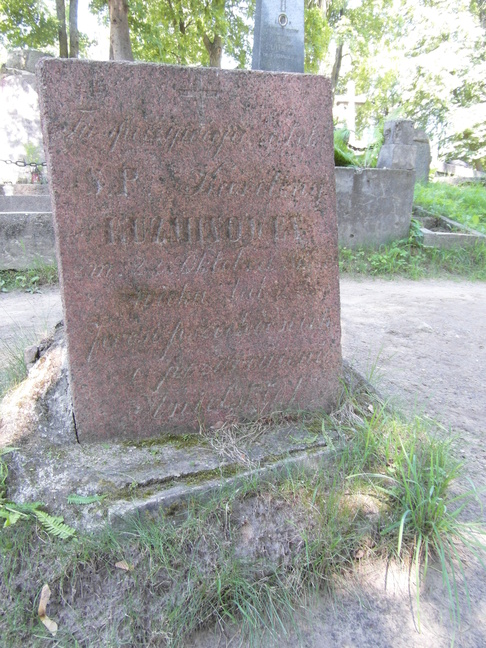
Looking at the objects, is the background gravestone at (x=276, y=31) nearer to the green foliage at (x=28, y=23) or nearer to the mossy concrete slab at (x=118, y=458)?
the mossy concrete slab at (x=118, y=458)

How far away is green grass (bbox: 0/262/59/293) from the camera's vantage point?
5613 millimetres

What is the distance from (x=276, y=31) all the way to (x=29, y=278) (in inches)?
160

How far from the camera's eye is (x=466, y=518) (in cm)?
177

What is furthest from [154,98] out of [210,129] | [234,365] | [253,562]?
[253,562]

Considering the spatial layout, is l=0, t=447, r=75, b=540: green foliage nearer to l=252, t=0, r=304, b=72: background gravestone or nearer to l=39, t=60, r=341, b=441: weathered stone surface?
l=39, t=60, r=341, b=441: weathered stone surface

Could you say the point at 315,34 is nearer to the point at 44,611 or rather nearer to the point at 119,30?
the point at 119,30

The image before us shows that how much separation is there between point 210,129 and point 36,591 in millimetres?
1721

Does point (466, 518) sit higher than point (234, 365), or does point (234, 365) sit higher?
point (234, 365)

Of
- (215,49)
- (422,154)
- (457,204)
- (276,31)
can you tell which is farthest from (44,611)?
(215,49)

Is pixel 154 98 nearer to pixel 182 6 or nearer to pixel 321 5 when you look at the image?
pixel 182 6

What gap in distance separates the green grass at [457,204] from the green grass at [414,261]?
3.01 feet

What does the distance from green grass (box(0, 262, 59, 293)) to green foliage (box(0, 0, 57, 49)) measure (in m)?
11.6

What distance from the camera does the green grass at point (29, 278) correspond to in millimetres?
5613

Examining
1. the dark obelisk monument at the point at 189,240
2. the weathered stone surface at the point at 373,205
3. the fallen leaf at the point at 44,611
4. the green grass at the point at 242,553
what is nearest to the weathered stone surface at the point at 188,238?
the dark obelisk monument at the point at 189,240
